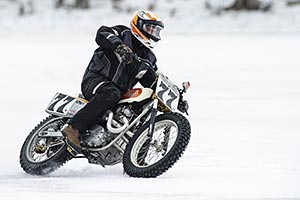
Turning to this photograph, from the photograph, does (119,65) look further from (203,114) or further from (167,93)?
(203,114)

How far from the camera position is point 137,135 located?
25.1 feet

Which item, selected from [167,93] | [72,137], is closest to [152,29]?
[167,93]

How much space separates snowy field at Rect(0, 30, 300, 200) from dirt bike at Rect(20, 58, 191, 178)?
16 centimetres

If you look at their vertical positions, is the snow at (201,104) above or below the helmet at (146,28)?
below

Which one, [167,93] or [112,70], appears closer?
[167,93]

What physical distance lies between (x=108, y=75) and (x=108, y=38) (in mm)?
439

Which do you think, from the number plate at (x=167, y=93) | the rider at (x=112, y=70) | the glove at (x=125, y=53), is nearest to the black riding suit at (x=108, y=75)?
the rider at (x=112, y=70)

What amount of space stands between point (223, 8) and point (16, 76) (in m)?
16.8

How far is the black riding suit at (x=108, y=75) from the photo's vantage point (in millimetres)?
7801

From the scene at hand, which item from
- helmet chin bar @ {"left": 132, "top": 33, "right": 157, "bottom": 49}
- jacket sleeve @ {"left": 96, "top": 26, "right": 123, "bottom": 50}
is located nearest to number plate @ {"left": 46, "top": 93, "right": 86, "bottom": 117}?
jacket sleeve @ {"left": 96, "top": 26, "right": 123, "bottom": 50}

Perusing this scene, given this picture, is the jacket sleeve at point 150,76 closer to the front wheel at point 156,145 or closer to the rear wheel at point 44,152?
the front wheel at point 156,145

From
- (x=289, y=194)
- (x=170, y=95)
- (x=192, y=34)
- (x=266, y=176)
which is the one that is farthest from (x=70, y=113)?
(x=192, y=34)

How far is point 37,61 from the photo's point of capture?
70.1ft

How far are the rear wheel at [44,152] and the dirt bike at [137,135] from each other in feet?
0.04
